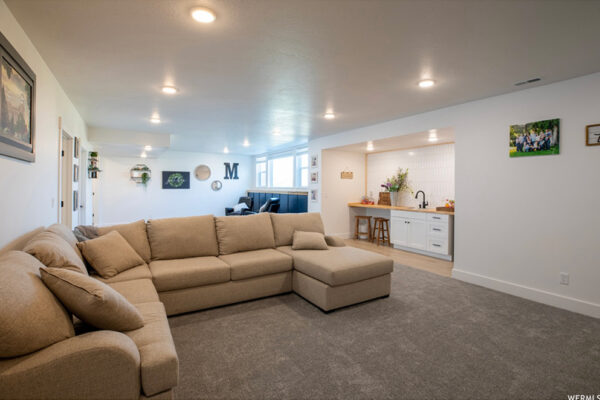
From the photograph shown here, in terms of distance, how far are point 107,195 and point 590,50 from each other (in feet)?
34.5

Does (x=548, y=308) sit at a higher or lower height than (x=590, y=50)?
lower

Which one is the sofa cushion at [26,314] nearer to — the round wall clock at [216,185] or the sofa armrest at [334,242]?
the sofa armrest at [334,242]

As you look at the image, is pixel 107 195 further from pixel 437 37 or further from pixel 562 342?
pixel 562 342

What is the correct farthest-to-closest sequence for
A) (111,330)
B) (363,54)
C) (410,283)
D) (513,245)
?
(410,283) → (513,245) → (363,54) → (111,330)

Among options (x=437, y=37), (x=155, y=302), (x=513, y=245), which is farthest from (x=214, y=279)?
(x=513, y=245)

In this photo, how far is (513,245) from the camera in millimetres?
3633

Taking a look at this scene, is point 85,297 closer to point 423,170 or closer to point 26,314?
point 26,314

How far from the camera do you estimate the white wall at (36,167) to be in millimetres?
2016

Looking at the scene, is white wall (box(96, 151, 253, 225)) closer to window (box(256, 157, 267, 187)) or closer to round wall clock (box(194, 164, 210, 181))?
round wall clock (box(194, 164, 210, 181))

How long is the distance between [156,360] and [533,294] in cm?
394

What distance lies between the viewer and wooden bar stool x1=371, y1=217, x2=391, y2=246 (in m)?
6.61

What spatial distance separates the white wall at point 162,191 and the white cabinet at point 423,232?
667 centimetres

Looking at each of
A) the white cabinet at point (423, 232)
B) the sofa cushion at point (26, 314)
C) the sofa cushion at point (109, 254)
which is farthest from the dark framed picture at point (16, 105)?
the white cabinet at point (423, 232)

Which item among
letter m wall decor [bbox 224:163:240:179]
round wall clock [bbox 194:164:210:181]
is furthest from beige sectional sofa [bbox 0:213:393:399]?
letter m wall decor [bbox 224:163:240:179]
